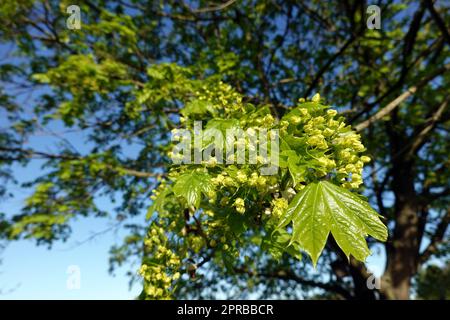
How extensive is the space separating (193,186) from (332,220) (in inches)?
24.3

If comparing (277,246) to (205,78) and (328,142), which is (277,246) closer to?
(328,142)

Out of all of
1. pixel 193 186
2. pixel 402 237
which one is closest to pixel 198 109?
pixel 193 186

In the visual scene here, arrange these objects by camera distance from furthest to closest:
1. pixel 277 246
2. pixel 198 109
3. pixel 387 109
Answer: pixel 387 109, pixel 198 109, pixel 277 246

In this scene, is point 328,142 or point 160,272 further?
point 160,272

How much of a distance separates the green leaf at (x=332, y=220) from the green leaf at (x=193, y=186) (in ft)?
1.24

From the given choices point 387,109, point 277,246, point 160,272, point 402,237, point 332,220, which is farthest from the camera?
point 402,237

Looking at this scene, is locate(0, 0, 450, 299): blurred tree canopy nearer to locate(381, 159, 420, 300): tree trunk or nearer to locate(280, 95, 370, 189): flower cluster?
locate(381, 159, 420, 300): tree trunk

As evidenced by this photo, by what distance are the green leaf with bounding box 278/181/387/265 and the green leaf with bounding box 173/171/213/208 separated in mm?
378

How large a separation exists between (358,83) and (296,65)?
1280 mm

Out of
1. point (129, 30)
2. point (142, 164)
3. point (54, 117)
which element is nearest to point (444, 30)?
point (129, 30)

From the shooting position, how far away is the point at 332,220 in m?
1.29

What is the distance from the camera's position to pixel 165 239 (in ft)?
6.55

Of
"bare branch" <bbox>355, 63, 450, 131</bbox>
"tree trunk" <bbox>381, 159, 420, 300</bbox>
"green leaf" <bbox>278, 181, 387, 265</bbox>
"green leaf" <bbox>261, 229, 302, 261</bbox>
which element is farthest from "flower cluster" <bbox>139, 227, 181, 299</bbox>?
"tree trunk" <bbox>381, 159, 420, 300</bbox>
